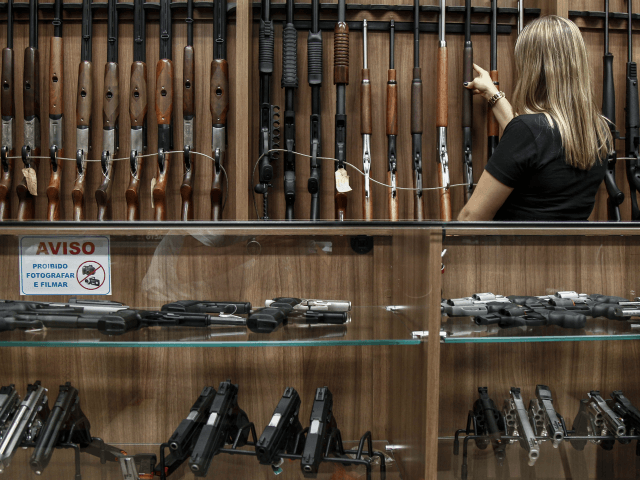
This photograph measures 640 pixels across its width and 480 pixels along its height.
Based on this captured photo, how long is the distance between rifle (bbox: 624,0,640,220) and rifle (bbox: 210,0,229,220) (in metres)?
1.89

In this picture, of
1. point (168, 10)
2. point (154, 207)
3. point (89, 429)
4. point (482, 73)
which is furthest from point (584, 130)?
point (168, 10)

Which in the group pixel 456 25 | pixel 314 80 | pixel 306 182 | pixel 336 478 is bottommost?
pixel 336 478

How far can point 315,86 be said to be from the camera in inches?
94.7

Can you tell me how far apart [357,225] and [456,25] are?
180cm

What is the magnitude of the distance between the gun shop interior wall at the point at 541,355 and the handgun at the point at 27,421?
0.83 meters

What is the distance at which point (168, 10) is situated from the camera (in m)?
2.42

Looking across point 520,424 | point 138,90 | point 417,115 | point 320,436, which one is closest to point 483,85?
point 417,115

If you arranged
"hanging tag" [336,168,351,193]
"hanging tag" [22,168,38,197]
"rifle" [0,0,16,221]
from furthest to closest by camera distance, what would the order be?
"rifle" [0,0,16,221], "hanging tag" [22,168,38,197], "hanging tag" [336,168,351,193]

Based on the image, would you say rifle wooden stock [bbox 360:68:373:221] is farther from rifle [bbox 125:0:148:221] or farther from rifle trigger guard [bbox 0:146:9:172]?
rifle trigger guard [bbox 0:146:9:172]

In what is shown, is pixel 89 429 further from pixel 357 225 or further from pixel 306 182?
pixel 306 182

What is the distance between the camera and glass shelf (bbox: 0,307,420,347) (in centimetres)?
104

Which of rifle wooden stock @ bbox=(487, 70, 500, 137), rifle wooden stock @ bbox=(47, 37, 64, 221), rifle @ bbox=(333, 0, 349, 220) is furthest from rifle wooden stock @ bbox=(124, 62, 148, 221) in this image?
rifle wooden stock @ bbox=(487, 70, 500, 137)

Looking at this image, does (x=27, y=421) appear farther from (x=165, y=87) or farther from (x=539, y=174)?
(x=165, y=87)

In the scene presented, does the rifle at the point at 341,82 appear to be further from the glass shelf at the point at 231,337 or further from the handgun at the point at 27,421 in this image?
the handgun at the point at 27,421
